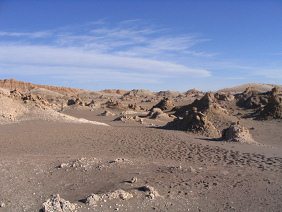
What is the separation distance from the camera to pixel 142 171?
37.9ft

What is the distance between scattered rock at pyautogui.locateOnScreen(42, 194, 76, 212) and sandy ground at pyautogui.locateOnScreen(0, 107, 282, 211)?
22cm

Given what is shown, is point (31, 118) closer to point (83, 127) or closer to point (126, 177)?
point (83, 127)

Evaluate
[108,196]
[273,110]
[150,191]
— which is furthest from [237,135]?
[273,110]

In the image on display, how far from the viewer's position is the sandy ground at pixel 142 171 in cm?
931

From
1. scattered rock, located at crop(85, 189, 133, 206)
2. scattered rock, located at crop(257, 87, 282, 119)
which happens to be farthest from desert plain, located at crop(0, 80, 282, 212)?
scattered rock, located at crop(257, 87, 282, 119)

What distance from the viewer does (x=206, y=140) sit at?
693 inches

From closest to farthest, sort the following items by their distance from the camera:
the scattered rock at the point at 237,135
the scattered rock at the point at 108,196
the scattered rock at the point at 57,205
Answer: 1. the scattered rock at the point at 57,205
2. the scattered rock at the point at 108,196
3. the scattered rock at the point at 237,135

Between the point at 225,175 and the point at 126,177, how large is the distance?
2410mm

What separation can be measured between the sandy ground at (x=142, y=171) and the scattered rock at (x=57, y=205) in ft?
0.73

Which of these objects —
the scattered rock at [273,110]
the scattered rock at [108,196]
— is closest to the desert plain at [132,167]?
the scattered rock at [108,196]

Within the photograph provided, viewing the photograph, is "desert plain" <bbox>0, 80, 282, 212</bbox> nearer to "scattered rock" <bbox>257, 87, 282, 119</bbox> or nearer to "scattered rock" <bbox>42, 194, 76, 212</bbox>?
"scattered rock" <bbox>42, 194, 76, 212</bbox>

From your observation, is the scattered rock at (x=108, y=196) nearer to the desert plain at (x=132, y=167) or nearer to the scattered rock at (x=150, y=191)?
the desert plain at (x=132, y=167)

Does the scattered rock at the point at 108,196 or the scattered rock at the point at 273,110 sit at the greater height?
the scattered rock at the point at 273,110

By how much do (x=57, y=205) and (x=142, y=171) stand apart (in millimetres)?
3340
